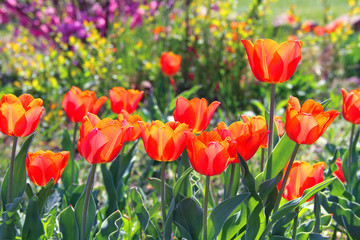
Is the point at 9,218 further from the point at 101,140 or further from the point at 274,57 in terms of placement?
the point at 274,57

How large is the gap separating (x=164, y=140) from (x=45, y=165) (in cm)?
38

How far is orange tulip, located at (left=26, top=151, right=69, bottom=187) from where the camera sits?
4.03 feet

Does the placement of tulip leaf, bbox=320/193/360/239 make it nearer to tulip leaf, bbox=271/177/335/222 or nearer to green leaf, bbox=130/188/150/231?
tulip leaf, bbox=271/177/335/222

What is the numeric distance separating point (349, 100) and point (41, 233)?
1066mm

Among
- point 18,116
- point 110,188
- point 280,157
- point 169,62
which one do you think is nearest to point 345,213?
point 280,157

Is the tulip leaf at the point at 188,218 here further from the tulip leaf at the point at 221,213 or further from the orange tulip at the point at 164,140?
the orange tulip at the point at 164,140

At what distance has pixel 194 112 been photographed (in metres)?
1.29

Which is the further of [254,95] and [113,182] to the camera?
[254,95]

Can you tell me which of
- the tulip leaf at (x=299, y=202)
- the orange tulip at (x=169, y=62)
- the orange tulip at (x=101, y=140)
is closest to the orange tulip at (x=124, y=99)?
the orange tulip at (x=101, y=140)

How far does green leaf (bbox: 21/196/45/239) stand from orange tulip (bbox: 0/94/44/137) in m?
0.22

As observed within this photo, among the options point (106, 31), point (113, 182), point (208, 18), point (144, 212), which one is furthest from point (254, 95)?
point (144, 212)

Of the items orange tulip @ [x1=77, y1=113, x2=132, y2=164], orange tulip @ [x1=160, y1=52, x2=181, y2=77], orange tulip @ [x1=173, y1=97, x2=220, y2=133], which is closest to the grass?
orange tulip @ [x1=160, y1=52, x2=181, y2=77]

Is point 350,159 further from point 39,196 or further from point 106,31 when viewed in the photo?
point 106,31

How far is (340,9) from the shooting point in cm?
1052
